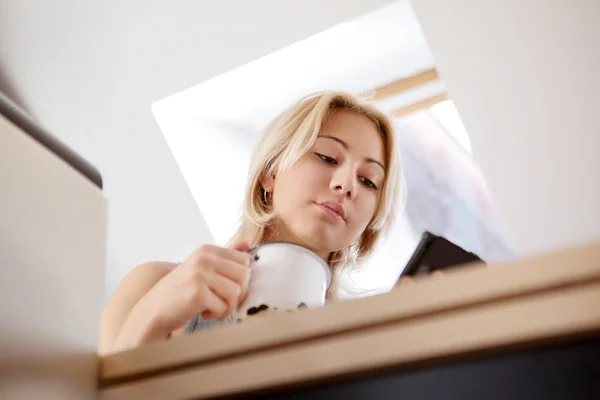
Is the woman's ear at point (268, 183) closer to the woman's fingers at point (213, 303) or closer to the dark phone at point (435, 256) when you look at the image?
the dark phone at point (435, 256)

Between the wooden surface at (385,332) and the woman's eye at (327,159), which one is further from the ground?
the woman's eye at (327,159)

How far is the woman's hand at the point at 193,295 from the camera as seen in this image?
505 millimetres

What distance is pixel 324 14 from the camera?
1763 millimetres

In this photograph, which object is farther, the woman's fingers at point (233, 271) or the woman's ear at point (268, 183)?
the woman's ear at point (268, 183)

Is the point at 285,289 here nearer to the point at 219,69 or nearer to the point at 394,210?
the point at 394,210

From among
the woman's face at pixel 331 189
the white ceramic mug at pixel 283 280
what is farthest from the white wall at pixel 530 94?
the white ceramic mug at pixel 283 280

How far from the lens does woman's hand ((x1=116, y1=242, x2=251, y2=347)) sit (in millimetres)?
505

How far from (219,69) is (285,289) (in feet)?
4.91

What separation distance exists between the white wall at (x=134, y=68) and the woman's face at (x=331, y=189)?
34.9 inches

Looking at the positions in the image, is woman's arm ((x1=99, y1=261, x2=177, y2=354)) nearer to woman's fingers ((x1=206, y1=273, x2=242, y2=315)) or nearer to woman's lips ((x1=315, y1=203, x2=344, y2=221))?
woman's fingers ((x1=206, y1=273, x2=242, y2=315))

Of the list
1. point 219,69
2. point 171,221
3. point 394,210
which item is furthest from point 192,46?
point 394,210

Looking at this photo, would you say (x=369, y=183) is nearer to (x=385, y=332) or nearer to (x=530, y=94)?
(x=385, y=332)

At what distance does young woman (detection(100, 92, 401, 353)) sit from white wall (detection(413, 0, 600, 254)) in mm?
741

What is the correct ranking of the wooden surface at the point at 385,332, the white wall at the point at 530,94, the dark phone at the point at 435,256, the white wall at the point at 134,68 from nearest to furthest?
the wooden surface at the point at 385,332
the dark phone at the point at 435,256
the white wall at the point at 530,94
the white wall at the point at 134,68
